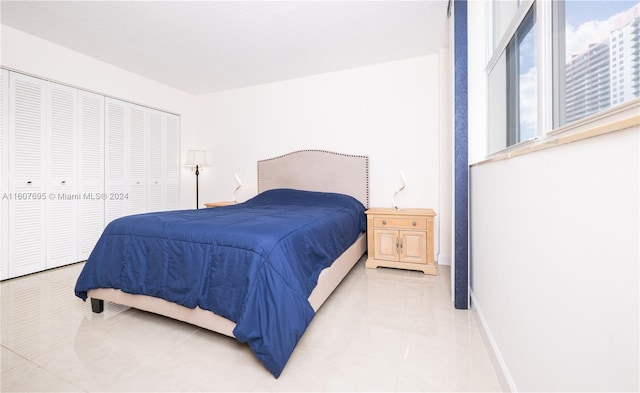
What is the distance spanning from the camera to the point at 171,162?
4.47m

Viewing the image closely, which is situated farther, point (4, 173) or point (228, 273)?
point (4, 173)

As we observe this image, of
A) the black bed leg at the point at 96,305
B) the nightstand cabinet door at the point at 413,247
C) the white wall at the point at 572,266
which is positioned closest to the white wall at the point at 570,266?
the white wall at the point at 572,266

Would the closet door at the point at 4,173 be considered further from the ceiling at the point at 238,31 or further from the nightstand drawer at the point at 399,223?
the nightstand drawer at the point at 399,223

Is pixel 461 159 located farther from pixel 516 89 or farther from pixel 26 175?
pixel 26 175

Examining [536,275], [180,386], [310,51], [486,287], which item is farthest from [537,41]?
[310,51]

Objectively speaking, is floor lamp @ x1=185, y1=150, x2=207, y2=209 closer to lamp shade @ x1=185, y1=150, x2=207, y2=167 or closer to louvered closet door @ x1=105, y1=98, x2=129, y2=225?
lamp shade @ x1=185, y1=150, x2=207, y2=167

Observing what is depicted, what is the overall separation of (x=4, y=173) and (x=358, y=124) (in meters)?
3.78

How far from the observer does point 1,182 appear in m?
2.74

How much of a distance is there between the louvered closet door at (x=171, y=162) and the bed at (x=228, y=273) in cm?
256

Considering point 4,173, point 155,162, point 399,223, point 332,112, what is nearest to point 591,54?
point 399,223

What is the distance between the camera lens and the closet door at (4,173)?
2.74 meters

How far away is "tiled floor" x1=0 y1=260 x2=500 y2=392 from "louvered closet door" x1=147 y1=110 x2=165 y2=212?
2112 millimetres

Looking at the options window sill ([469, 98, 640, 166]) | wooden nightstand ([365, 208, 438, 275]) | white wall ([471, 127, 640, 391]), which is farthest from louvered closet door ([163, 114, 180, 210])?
window sill ([469, 98, 640, 166])

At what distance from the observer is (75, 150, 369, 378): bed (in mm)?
1410
